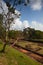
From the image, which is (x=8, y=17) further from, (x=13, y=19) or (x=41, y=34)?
(x=41, y=34)

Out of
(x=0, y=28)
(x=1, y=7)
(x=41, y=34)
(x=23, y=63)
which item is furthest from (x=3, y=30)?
(x=41, y=34)

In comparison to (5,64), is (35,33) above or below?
above

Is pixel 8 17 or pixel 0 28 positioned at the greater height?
pixel 8 17

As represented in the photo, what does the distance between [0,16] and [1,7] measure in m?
2.82

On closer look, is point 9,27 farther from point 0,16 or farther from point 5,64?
point 5,64

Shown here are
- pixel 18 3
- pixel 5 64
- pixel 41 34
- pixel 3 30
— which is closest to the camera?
pixel 5 64

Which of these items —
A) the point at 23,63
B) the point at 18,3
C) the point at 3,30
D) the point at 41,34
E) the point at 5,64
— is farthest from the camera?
the point at 41,34

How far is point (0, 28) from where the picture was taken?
25.5 metres

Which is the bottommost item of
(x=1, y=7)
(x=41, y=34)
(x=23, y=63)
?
(x=23, y=63)

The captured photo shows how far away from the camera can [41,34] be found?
5788 cm

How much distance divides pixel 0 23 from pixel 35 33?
34.6 metres

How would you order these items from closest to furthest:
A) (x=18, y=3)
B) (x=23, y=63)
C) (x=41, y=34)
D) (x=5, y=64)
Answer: (x=5, y=64)
(x=23, y=63)
(x=18, y=3)
(x=41, y=34)

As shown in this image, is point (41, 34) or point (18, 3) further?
point (41, 34)

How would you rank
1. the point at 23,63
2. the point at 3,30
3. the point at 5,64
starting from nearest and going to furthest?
the point at 5,64 < the point at 23,63 < the point at 3,30
